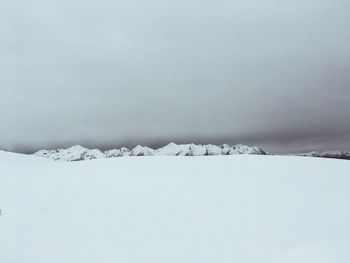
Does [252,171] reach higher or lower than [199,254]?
higher

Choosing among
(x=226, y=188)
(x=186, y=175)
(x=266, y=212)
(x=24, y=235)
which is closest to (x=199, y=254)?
(x=266, y=212)

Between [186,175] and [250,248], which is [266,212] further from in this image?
[186,175]

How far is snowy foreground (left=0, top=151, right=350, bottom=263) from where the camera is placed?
17.1 feet

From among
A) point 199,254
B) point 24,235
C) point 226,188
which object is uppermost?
point 226,188

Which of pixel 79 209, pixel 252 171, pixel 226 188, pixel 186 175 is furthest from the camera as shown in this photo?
pixel 252 171

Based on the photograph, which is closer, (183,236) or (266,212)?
(183,236)

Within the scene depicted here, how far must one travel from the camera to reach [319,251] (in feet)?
17.9

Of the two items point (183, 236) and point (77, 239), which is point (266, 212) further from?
point (77, 239)

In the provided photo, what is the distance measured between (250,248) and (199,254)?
3.27 ft

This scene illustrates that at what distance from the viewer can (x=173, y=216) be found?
6832 millimetres


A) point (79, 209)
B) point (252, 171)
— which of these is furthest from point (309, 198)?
point (79, 209)

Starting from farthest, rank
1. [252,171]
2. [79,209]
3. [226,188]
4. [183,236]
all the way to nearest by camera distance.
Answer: [252,171] < [226,188] < [79,209] < [183,236]

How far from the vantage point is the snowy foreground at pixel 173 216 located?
5.20 meters

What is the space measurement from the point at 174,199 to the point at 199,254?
275cm
